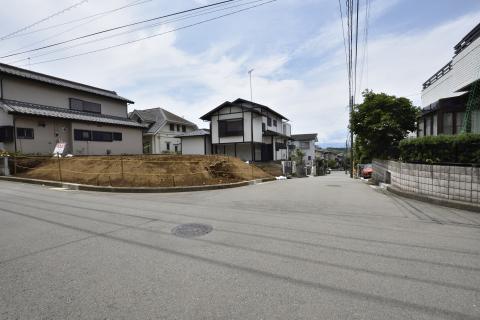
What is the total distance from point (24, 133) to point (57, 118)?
7.91ft

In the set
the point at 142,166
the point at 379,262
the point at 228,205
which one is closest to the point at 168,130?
the point at 142,166

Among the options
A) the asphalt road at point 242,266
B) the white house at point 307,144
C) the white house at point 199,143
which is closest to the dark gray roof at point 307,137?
the white house at point 307,144

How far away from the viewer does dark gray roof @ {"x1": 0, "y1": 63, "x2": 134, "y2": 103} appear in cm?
2045

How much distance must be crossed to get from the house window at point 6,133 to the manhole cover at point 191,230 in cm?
1934

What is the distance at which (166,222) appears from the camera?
5.81 metres

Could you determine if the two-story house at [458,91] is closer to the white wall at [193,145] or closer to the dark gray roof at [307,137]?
the white wall at [193,145]

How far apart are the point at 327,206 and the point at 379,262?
4.10 meters

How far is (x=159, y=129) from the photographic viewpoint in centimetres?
3462

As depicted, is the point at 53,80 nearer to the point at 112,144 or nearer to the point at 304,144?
the point at 112,144

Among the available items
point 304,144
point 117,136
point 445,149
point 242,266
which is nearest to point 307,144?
point 304,144

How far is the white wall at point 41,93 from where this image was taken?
786 inches

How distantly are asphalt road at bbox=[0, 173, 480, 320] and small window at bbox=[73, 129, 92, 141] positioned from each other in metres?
17.7

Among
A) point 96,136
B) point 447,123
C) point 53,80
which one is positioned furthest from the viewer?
point 96,136

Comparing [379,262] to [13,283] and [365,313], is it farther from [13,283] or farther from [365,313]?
[13,283]
